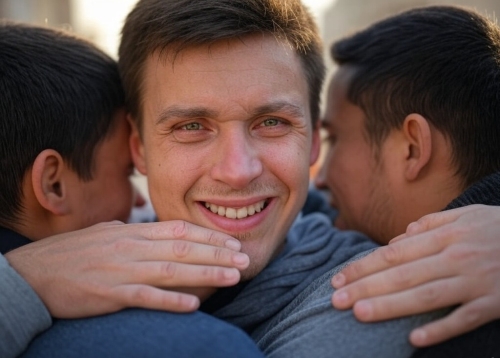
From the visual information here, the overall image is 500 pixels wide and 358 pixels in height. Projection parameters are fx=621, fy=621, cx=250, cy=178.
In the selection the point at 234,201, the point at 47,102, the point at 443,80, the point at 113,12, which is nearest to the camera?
the point at 234,201

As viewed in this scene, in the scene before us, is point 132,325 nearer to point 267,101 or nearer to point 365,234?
point 267,101

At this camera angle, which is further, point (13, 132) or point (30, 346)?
point (13, 132)

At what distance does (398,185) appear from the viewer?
2.98 m

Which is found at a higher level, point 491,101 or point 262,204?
point 491,101

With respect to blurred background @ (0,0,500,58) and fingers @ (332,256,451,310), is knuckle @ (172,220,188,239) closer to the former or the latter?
fingers @ (332,256,451,310)

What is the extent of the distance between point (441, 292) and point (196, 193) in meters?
1.07

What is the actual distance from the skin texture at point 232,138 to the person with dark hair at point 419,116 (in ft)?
1.90

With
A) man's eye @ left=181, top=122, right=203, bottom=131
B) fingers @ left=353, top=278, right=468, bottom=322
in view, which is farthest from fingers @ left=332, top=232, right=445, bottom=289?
man's eye @ left=181, top=122, right=203, bottom=131

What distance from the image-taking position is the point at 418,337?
Result: 1.79 meters

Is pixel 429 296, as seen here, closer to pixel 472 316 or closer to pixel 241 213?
pixel 472 316

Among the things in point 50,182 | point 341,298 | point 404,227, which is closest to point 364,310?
point 341,298

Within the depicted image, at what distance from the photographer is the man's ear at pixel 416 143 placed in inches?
112

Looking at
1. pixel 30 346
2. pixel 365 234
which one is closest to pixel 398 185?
pixel 365 234

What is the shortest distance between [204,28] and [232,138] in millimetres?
449
